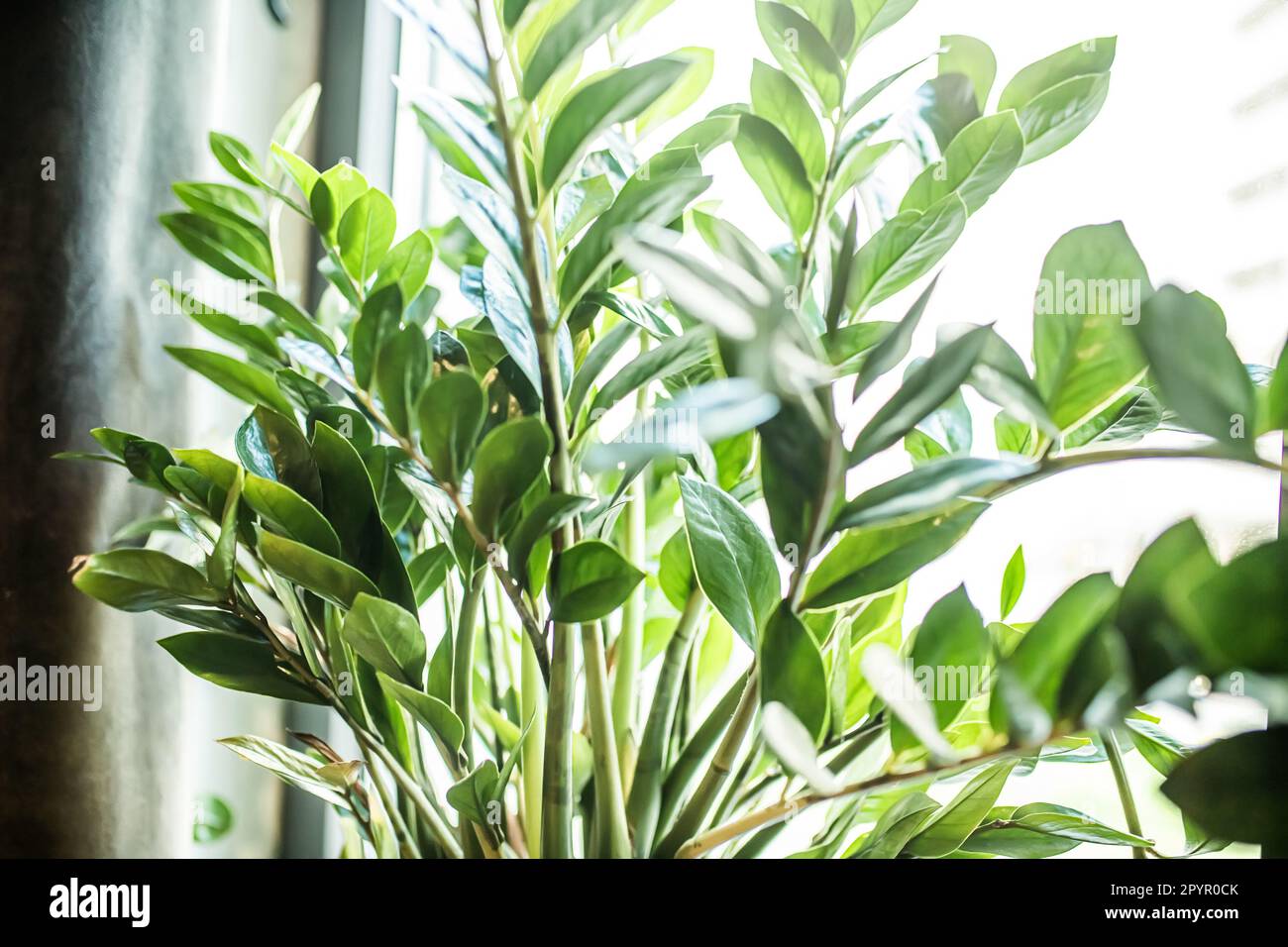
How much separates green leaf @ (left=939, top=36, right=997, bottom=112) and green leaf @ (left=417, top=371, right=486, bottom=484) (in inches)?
12.6

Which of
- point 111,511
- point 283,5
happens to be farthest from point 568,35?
point 283,5

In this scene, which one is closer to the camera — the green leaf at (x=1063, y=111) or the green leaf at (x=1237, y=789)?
the green leaf at (x=1237, y=789)

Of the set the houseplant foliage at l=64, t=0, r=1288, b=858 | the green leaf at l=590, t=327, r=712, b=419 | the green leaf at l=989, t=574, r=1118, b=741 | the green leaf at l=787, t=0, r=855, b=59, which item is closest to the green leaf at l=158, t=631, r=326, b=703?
the houseplant foliage at l=64, t=0, r=1288, b=858

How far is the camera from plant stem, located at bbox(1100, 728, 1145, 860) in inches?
14.9

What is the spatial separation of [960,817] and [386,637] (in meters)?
0.29

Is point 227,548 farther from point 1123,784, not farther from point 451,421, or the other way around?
point 1123,784

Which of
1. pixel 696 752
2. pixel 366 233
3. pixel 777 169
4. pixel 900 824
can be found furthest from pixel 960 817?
pixel 366 233

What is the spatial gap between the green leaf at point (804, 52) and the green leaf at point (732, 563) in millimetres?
223

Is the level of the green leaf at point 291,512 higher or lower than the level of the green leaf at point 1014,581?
higher

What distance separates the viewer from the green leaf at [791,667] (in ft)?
0.98

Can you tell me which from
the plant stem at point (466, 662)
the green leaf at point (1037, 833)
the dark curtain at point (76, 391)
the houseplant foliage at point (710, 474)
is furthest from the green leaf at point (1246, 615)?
the dark curtain at point (76, 391)

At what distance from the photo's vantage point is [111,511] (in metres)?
0.59

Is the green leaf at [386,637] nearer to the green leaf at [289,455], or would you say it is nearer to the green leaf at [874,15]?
the green leaf at [289,455]
